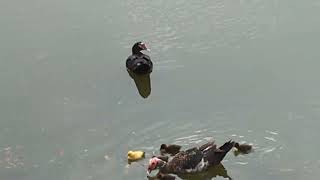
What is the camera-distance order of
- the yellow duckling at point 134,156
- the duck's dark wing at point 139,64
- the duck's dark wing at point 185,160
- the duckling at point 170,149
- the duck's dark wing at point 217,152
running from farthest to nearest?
the duck's dark wing at point 139,64, the duckling at point 170,149, the yellow duckling at point 134,156, the duck's dark wing at point 185,160, the duck's dark wing at point 217,152

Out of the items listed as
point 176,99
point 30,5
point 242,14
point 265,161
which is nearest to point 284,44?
point 242,14

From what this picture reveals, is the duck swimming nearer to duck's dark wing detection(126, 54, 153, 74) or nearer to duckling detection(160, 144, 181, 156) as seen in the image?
duck's dark wing detection(126, 54, 153, 74)

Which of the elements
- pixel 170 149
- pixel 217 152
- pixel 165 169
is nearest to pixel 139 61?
pixel 170 149

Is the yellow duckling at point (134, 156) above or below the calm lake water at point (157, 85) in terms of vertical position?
below

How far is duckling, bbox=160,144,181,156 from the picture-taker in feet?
29.7

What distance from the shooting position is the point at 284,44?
463 inches

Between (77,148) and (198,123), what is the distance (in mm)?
1899

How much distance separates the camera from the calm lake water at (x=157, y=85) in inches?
359

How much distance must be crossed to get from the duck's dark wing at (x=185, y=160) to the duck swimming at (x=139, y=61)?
8.75ft

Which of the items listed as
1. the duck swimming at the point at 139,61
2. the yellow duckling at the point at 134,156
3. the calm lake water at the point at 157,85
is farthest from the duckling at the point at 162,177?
the duck swimming at the point at 139,61

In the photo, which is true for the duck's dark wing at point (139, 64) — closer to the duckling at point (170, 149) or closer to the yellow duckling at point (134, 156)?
the duckling at point (170, 149)

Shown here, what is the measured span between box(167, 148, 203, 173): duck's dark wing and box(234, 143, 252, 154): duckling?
583mm

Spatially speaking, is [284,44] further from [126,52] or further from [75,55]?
[75,55]

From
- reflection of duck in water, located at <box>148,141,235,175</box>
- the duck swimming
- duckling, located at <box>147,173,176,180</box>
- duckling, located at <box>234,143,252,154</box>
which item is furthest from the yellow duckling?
the duck swimming
